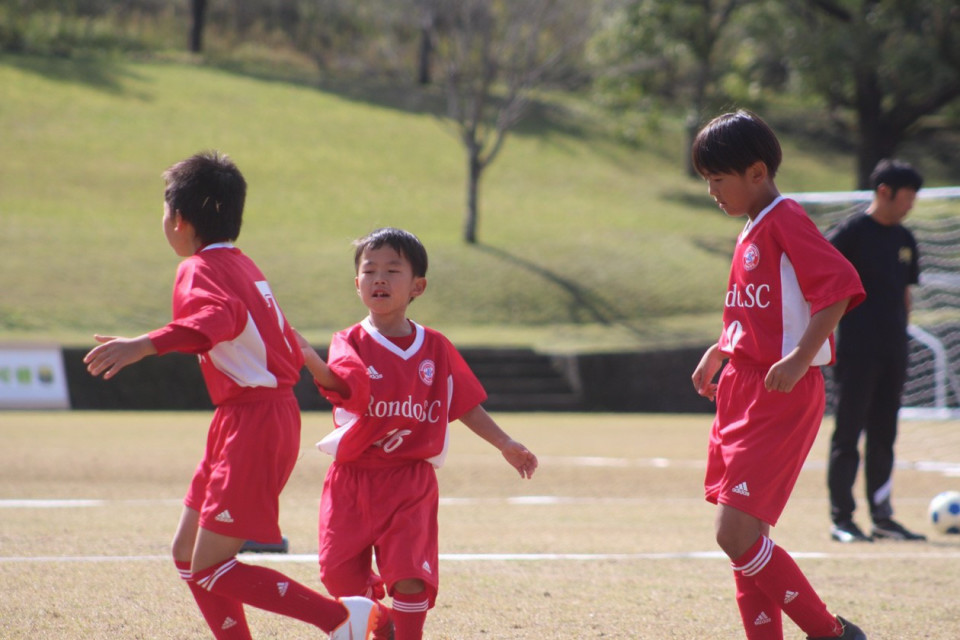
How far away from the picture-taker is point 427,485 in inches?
144

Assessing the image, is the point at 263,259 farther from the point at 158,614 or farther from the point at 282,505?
the point at 158,614

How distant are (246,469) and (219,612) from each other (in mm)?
483

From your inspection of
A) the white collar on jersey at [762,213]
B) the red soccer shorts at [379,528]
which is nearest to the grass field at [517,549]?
the red soccer shorts at [379,528]

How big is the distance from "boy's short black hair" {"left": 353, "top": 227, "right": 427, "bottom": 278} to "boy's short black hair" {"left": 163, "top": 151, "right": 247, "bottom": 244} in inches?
16.5

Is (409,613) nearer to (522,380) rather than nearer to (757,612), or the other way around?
(757,612)

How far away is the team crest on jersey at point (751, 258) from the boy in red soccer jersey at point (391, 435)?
94 centimetres

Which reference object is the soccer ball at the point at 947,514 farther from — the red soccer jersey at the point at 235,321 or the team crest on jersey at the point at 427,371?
the red soccer jersey at the point at 235,321

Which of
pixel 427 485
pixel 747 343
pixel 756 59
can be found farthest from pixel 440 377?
pixel 756 59

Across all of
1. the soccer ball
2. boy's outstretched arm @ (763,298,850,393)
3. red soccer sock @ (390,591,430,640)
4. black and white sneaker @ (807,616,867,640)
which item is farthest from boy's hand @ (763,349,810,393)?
the soccer ball

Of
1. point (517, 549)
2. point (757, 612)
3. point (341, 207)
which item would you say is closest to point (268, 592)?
point (757, 612)

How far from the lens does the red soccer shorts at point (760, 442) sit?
344 centimetres

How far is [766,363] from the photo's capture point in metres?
3.52

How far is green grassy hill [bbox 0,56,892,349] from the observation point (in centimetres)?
1995

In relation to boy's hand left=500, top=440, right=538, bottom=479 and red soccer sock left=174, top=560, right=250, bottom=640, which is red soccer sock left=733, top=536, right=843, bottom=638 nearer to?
boy's hand left=500, top=440, right=538, bottom=479
